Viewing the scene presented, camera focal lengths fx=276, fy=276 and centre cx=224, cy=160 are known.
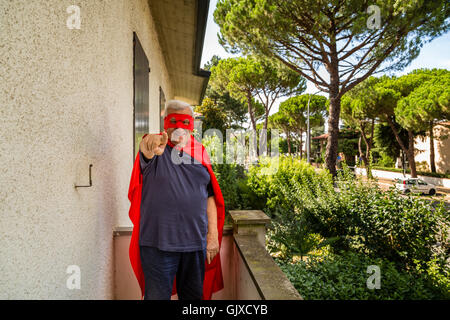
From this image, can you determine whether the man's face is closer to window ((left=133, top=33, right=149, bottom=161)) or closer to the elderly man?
the elderly man

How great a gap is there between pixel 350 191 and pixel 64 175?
418 centimetres

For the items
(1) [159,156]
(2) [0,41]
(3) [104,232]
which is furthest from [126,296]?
(2) [0,41]

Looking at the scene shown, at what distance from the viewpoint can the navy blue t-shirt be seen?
61.5 inches

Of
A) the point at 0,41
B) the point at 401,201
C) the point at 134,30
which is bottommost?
the point at 401,201

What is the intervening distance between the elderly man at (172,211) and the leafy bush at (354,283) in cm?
154

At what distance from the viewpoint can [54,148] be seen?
1.18m

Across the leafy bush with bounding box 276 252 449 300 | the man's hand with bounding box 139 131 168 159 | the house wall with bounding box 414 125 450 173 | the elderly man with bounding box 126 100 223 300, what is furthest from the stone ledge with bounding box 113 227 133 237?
the house wall with bounding box 414 125 450 173

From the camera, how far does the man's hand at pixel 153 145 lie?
150cm

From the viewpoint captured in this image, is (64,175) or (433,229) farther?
(433,229)

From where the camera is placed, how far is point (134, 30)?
3.10 m

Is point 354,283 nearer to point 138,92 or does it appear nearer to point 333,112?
point 138,92

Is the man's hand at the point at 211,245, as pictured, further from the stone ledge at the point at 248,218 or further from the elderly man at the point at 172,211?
the stone ledge at the point at 248,218

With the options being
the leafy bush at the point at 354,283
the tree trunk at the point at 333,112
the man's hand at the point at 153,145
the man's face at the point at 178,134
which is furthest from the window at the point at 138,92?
the tree trunk at the point at 333,112

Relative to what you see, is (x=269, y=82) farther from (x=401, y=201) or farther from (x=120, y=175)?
(x=120, y=175)
